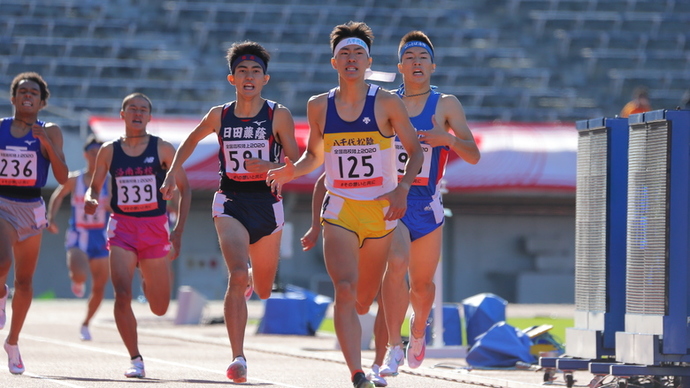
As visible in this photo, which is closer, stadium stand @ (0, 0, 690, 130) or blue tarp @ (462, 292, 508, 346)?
blue tarp @ (462, 292, 508, 346)

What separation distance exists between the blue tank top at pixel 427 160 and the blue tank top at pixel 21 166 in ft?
9.49

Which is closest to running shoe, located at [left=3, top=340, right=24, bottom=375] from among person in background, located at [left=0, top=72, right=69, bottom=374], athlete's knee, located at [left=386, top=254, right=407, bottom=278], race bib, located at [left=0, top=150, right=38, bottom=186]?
person in background, located at [left=0, top=72, right=69, bottom=374]

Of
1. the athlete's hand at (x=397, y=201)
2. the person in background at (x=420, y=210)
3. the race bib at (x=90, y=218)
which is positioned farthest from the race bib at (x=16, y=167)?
the race bib at (x=90, y=218)

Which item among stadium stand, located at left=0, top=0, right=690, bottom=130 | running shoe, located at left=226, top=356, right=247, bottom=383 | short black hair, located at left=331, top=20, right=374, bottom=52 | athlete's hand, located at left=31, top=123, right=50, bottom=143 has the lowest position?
running shoe, located at left=226, top=356, right=247, bottom=383

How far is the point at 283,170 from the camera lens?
297 inches

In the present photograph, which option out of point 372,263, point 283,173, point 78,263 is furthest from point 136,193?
point 78,263

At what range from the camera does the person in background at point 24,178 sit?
9.77 metres

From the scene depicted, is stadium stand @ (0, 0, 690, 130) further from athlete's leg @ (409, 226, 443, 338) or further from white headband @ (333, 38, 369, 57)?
white headband @ (333, 38, 369, 57)

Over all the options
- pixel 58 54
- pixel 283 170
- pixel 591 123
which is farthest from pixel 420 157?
pixel 58 54

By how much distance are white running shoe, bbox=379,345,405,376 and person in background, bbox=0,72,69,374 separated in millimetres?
2849

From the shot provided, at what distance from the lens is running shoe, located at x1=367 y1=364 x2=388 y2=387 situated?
859cm

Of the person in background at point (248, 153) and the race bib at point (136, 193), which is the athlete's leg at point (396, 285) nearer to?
the person in background at point (248, 153)

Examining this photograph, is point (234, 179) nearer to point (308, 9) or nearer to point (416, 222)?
point (416, 222)

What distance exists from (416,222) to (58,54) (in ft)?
76.8
